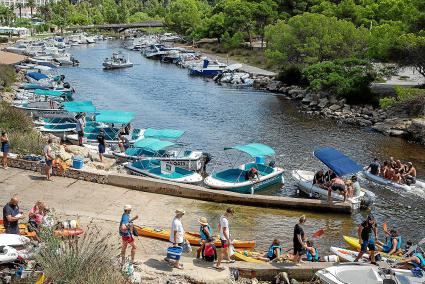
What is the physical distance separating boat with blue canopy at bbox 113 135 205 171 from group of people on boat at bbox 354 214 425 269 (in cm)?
1377

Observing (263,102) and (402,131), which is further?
(263,102)

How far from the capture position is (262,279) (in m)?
17.3

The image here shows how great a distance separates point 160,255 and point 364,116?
34.7 metres

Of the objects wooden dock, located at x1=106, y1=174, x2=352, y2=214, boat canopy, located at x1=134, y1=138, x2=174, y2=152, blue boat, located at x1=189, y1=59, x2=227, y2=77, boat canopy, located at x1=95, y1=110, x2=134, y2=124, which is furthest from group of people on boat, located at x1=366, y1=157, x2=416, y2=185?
blue boat, located at x1=189, y1=59, x2=227, y2=77

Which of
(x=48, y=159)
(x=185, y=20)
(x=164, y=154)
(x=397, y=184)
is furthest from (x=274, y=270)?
(x=185, y=20)

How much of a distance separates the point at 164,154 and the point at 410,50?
1083 inches

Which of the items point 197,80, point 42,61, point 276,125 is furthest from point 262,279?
point 42,61

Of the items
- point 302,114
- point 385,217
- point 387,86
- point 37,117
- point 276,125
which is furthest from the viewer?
point 387,86

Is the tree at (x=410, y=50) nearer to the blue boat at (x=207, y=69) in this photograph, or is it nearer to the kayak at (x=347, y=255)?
the blue boat at (x=207, y=69)

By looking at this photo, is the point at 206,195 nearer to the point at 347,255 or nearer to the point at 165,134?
the point at 347,255

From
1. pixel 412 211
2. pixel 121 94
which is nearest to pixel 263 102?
pixel 121 94

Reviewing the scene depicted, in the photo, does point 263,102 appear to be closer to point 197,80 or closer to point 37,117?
point 197,80

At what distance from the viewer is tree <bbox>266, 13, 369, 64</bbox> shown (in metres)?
61.4

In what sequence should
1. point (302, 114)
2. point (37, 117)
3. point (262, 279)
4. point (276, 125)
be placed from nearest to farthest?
point (262, 279) → point (37, 117) → point (276, 125) → point (302, 114)
